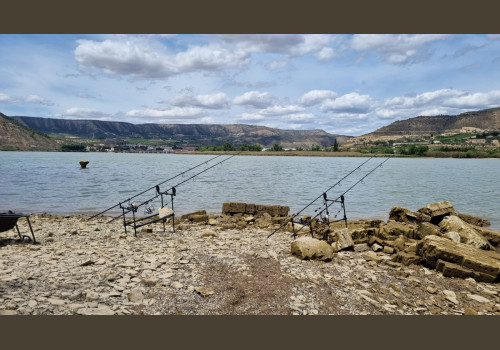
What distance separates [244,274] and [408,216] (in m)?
10.8

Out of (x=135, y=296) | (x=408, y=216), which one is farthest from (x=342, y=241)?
(x=135, y=296)

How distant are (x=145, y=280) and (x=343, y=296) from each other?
452cm

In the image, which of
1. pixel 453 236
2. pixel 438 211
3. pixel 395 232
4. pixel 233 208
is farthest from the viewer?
pixel 233 208

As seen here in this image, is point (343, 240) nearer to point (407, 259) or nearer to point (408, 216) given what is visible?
point (407, 259)

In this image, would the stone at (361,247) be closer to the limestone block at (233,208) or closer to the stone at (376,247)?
the stone at (376,247)

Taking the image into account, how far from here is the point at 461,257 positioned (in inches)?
376

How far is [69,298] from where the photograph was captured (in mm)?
6551

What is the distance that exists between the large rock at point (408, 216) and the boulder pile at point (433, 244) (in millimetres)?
42

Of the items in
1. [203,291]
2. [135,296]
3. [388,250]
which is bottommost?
[388,250]

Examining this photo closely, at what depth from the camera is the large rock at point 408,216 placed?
1558cm

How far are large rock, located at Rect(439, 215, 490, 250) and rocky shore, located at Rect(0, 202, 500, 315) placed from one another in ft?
0.18

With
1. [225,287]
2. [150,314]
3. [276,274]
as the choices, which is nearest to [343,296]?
[276,274]

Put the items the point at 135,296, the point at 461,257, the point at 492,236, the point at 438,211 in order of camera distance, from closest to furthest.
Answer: the point at 135,296 < the point at 461,257 < the point at 492,236 < the point at 438,211

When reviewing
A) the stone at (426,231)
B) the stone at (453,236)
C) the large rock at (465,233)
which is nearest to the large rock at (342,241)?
the stone at (426,231)
